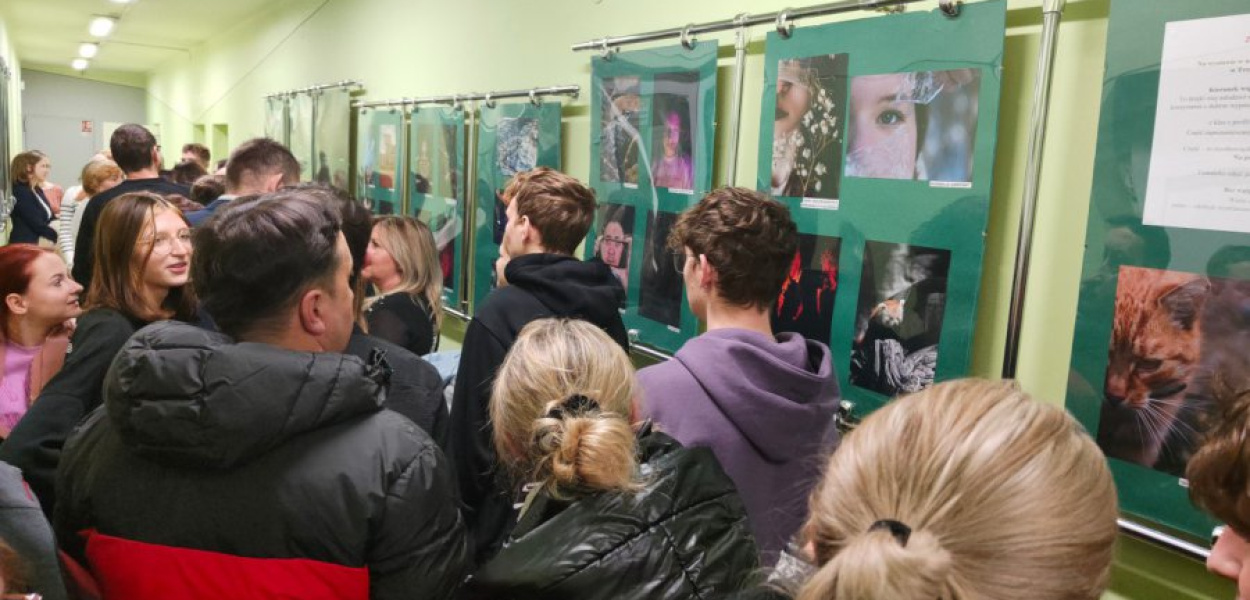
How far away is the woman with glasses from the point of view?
186cm

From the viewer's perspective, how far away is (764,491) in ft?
5.72

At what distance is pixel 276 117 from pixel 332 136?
2.01 metres

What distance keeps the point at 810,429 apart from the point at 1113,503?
0.92m

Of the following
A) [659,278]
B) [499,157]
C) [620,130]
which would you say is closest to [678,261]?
[659,278]

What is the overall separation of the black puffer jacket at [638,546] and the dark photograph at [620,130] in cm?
207

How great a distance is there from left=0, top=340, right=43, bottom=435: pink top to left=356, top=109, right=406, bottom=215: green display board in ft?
9.46

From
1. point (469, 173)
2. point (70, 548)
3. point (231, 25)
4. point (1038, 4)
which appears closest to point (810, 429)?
point (1038, 4)

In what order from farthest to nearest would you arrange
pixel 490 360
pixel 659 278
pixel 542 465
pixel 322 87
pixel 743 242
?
pixel 322 87 < pixel 659 278 < pixel 490 360 < pixel 743 242 < pixel 542 465

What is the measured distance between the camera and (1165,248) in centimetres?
168

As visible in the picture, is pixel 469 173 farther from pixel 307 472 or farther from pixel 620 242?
pixel 307 472

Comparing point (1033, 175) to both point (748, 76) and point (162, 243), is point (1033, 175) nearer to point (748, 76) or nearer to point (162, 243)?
point (748, 76)

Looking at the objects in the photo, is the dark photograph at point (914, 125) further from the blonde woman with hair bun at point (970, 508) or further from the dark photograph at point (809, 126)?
the blonde woman with hair bun at point (970, 508)

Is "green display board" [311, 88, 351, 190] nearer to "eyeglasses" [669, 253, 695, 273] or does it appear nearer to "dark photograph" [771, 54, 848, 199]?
"eyeglasses" [669, 253, 695, 273]

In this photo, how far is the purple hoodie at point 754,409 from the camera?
1.67 metres
